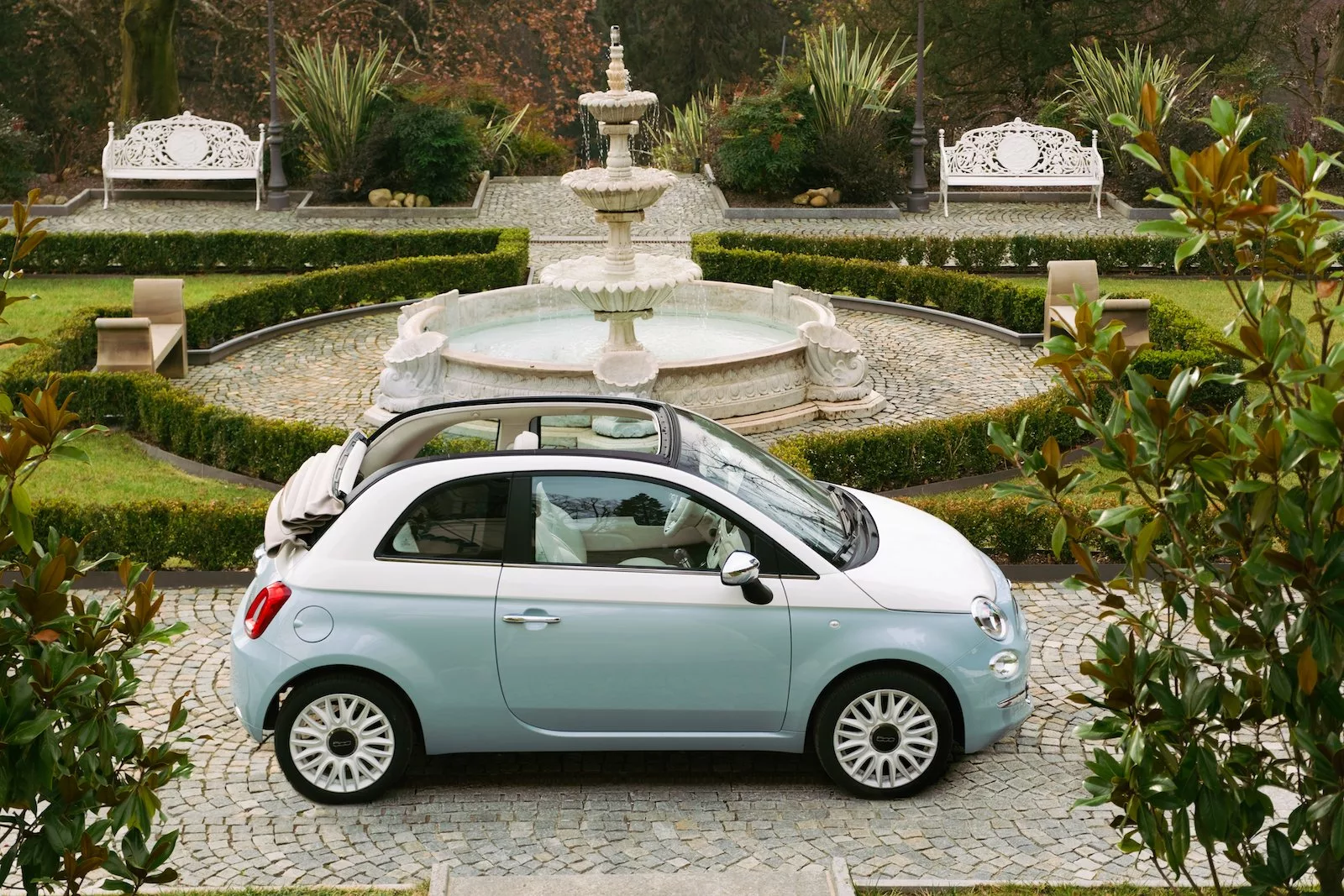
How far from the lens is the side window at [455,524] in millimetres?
6473

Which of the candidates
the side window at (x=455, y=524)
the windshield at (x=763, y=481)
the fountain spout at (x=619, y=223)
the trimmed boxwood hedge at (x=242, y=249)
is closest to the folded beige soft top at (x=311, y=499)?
the side window at (x=455, y=524)

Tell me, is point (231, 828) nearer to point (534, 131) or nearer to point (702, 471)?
point (702, 471)

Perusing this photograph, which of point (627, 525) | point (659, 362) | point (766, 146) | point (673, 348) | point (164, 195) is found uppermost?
point (766, 146)

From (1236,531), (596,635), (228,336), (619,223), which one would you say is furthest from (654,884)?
(228,336)

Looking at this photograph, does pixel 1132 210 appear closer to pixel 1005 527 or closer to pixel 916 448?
pixel 916 448

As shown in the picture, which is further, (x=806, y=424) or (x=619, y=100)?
(x=806, y=424)

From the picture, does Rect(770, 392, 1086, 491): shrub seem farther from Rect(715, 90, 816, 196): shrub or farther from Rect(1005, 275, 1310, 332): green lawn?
Rect(715, 90, 816, 196): shrub

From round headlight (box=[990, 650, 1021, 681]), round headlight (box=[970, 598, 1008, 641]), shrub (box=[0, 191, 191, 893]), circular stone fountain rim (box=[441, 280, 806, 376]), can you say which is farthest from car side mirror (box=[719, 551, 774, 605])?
circular stone fountain rim (box=[441, 280, 806, 376])

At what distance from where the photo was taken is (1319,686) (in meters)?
3.64

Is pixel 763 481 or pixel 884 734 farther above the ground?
pixel 763 481

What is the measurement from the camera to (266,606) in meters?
6.42

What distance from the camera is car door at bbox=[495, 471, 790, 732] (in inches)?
249

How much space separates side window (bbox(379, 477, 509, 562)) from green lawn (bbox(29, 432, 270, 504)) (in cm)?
423

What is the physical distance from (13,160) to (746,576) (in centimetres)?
2135
